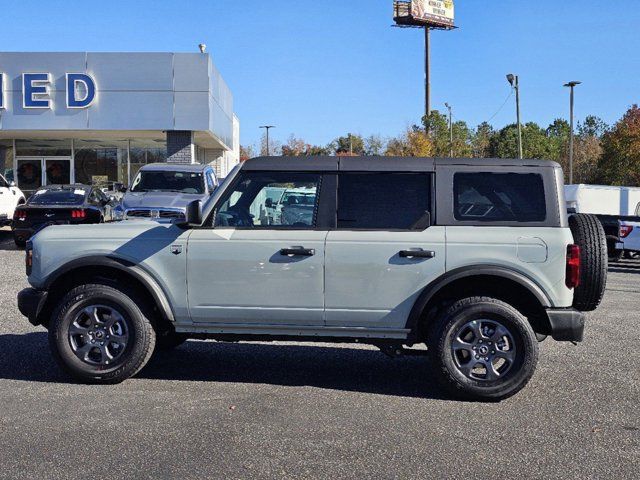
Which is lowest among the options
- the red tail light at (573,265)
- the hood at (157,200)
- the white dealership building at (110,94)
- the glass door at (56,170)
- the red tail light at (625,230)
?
the red tail light at (625,230)

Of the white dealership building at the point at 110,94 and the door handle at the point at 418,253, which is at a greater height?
the white dealership building at the point at 110,94

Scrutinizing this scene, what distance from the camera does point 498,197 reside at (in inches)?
235

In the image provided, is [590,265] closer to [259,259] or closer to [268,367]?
[259,259]

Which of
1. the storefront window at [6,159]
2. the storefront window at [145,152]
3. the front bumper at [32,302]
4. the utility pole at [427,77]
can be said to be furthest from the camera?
the utility pole at [427,77]

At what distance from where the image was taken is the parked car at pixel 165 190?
1438cm

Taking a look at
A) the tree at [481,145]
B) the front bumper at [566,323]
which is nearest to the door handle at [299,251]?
the front bumper at [566,323]

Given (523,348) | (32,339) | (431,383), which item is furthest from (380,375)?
(32,339)

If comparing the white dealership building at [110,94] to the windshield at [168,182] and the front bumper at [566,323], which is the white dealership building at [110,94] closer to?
the windshield at [168,182]

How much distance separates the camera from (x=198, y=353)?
7547 mm

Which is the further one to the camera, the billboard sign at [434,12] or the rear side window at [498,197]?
the billboard sign at [434,12]

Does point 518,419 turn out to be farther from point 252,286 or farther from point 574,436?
point 252,286

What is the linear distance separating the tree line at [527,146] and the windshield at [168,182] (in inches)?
737

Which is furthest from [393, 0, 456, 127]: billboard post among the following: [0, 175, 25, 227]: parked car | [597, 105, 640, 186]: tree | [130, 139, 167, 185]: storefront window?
[0, 175, 25, 227]: parked car

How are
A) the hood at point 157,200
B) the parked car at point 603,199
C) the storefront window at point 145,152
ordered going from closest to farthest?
the hood at point 157,200 → the parked car at point 603,199 → the storefront window at point 145,152
